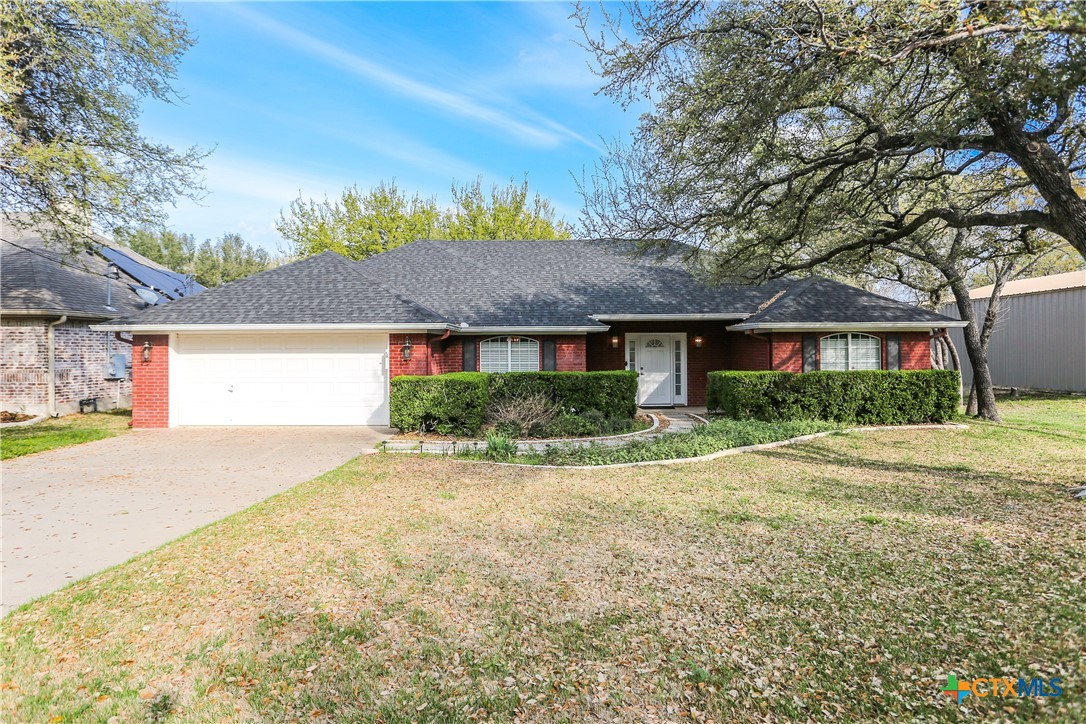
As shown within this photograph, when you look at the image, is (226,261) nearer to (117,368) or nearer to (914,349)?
(117,368)

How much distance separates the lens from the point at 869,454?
9336 mm

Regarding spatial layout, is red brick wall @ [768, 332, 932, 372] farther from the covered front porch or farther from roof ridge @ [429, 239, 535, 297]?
roof ridge @ [429, 239, 535, 297]

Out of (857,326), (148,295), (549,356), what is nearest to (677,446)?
(549,356)

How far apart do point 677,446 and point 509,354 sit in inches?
265

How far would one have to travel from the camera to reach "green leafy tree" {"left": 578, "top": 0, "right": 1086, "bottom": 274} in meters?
5.44

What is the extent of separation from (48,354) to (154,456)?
8859 millimetres

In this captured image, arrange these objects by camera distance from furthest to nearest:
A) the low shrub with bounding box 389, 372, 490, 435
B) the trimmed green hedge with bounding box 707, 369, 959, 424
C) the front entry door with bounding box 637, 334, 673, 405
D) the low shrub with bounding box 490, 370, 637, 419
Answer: the front entry door with bounding box 637, 334, 673, 405 < the trimmed green hedge with bounding box 707, 369, 959, 424 < the low shrub with bounding box 490, 370, 637, 419 < the low shrub with bounding box 389, 372, 490, 435

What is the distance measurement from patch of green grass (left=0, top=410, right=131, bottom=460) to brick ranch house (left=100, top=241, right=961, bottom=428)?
114 cm

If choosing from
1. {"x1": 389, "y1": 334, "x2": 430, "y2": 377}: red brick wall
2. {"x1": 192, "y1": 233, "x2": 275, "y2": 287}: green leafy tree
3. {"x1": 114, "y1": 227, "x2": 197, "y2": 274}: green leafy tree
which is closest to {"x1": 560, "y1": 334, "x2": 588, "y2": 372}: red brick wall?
{"x1": 389, "y1": 334, "x2": 430, "y2": 377}: red brick wall

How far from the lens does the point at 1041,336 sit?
20016 millimetres

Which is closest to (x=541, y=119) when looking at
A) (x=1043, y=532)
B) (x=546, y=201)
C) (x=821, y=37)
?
(x=821, y=37)

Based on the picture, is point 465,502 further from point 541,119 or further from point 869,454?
point 541,119

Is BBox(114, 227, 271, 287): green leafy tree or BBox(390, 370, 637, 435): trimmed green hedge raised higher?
BBox(114, 227, 271, 287): green leafy tree

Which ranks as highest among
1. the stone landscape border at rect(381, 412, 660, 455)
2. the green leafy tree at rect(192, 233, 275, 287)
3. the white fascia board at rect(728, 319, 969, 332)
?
the green leafy tree at rect(192, 233, 275, 287)
